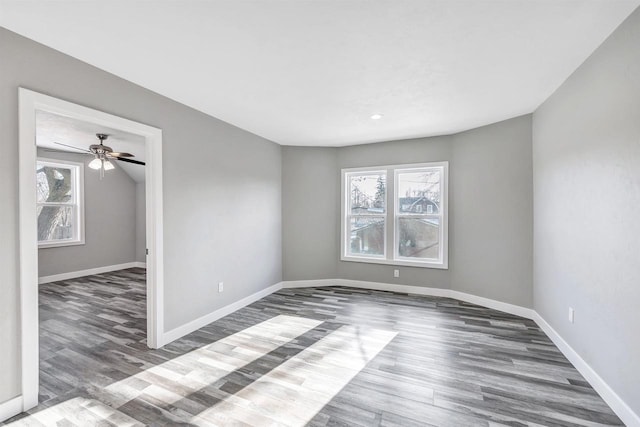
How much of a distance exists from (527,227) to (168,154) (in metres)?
4.33

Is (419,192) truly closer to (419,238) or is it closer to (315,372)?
(419,238)

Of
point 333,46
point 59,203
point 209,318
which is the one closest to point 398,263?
point 209,318

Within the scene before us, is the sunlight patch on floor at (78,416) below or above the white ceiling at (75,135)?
below

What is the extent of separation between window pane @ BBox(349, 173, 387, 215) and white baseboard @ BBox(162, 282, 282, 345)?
2.13m

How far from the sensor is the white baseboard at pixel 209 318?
9.65ft

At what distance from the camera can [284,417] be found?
73.5 inches

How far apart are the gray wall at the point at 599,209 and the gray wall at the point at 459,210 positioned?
0.55 meters

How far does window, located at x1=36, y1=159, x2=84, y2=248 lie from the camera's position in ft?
17.5

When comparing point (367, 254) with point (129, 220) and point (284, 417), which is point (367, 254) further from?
point (129, 220)

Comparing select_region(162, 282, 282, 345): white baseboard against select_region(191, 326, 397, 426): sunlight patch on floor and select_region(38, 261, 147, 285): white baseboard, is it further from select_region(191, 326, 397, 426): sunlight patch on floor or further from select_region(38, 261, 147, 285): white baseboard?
select_region(38, 261, 147, 285): white baseboard

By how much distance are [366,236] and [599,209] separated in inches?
126

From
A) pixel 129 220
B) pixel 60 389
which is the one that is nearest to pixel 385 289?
pixel 60 389

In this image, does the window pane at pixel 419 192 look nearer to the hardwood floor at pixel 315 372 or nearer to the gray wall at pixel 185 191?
the hardwood floor at pixel 315 372

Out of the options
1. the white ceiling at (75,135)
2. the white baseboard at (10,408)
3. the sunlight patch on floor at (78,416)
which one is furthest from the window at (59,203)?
the sunlight patch on floor at (78,416)
